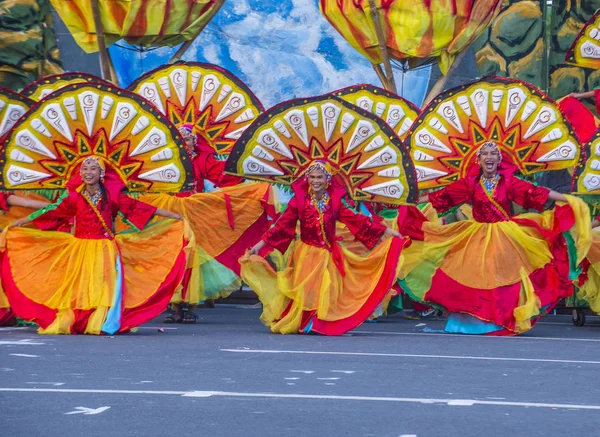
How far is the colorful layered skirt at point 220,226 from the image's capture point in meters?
13.9

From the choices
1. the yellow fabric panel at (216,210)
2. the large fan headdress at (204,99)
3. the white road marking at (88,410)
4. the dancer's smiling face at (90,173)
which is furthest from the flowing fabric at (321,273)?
the white road marking at (88,410)

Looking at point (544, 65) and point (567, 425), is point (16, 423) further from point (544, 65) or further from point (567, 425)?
point (544, 65)

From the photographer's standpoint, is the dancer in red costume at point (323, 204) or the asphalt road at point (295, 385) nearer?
the asphalt road at point (295, 385)

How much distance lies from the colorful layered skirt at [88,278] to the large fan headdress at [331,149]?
90 centimetres

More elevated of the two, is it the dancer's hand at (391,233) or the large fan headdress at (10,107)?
the large fan headdress at (10,107)

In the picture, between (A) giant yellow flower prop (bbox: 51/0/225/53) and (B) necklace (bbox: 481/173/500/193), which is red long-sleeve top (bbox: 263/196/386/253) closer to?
(B) necklace (bbox: 481/173/500/193)

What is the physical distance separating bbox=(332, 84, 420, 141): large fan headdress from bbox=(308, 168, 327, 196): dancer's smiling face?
3.07 metres

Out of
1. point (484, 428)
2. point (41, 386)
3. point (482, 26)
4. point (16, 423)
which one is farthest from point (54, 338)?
point (482, 26)

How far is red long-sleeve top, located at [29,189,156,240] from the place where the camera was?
11977mm

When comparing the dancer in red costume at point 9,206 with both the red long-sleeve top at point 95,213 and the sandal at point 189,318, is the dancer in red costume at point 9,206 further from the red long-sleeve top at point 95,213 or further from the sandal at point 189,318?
the sandal at point 189,318

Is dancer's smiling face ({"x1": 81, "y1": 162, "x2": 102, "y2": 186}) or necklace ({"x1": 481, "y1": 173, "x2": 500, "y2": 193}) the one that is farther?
necklace ({"x1": 481, "y1": 173, "x2": 500, "y2": 193})

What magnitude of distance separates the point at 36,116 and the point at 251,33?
5501 millimetres

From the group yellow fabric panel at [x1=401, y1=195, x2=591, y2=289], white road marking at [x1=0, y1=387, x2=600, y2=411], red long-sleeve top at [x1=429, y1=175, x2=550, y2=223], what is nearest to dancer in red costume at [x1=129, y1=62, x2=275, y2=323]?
yellow fabric panel at [x1=401, y1=195, x2=591, y2=289]

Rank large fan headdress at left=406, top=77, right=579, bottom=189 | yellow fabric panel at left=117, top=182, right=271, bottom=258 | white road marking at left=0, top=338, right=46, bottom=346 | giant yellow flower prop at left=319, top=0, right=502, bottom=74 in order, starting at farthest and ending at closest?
giant yellow flower prop at left=319, top=0, right=502, bottom=74 → yellow fabric panel at left=117, top=182, right=271, bottom=258 → large fan headdress at left=406, top=77, right=579, bottom=189 → white road marking at left=0, top=338, right=46, bottom=346
